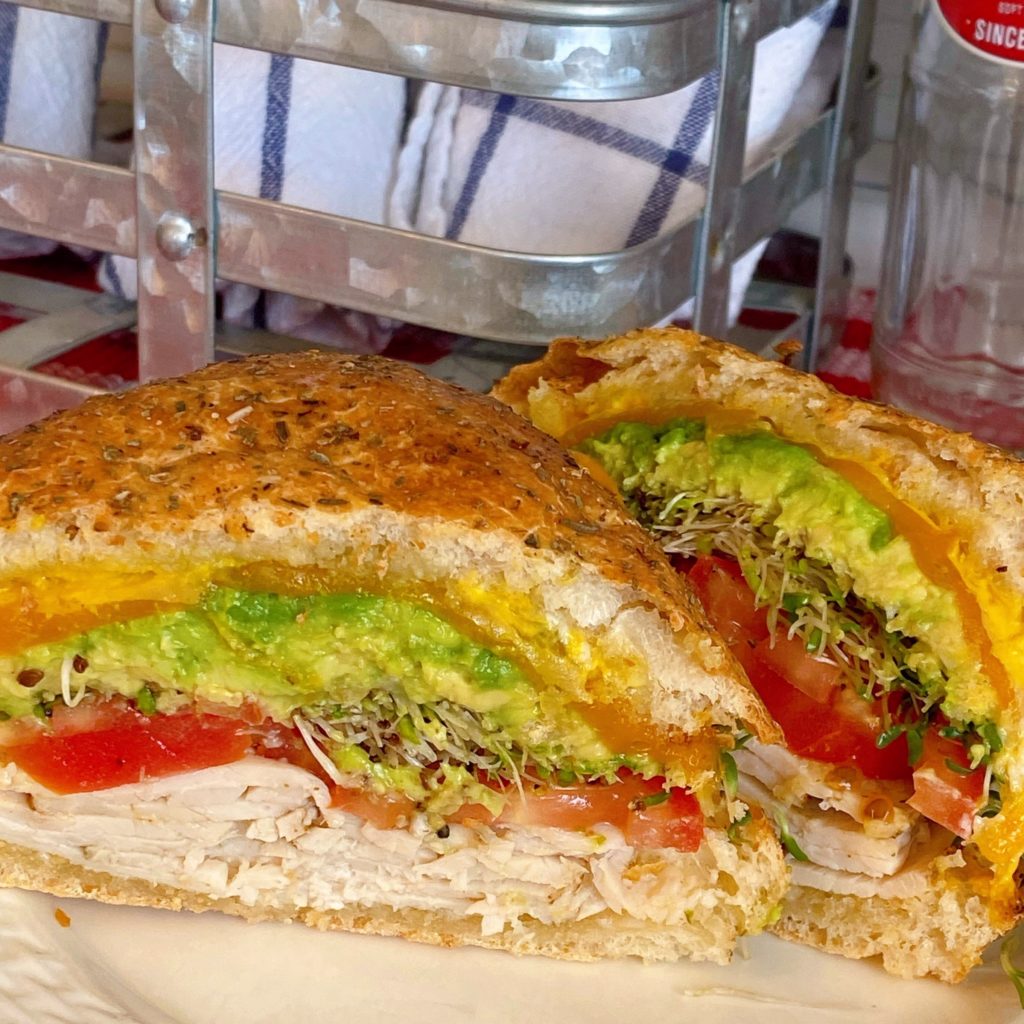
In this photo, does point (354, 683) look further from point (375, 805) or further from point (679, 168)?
point (679, 168)

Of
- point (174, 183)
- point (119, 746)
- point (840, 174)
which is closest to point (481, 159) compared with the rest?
point (174, 183)

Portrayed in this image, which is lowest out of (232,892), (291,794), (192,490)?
(232,892)

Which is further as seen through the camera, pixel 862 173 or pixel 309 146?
pixel 862 173

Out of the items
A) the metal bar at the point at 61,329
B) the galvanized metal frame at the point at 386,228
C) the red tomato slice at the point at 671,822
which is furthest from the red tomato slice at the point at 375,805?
the metal bar at the point at 61,329

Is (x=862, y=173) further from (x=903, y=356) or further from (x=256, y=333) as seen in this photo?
(x=256, y=333)

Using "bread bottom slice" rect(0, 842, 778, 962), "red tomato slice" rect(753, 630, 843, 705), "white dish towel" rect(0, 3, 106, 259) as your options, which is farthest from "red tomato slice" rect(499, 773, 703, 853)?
"white dish towel" rect(0, 3, 106, 259)

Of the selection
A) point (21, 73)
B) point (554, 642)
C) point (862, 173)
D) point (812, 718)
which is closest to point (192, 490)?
point (554, 642)

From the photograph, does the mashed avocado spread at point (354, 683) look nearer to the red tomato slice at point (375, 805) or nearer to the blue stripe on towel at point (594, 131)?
the red tomato slice at point (375, 805)
